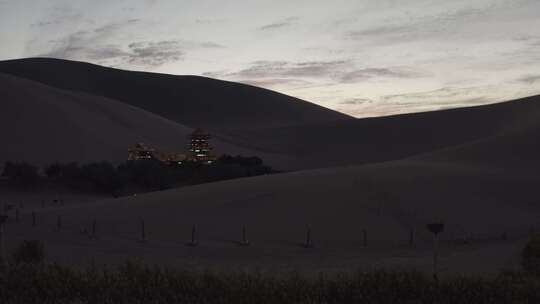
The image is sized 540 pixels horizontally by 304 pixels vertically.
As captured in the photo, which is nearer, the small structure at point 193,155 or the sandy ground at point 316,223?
the sandy ground at point 316,223

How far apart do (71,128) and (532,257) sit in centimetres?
6231

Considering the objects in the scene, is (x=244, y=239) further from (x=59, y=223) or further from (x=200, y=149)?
(x=200, y=149)

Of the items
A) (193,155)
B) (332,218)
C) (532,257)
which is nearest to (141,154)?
(193,155)

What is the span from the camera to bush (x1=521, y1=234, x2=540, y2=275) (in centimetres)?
1150

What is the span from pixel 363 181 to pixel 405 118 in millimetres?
65967

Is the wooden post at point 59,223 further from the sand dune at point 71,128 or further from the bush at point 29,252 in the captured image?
the sand dune at point 71,128

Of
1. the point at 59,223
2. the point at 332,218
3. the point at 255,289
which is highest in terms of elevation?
the point at 332,218

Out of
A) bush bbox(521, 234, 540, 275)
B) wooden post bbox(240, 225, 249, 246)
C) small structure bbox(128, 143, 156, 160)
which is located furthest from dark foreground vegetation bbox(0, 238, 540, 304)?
small structure bbox(128, 143, 156, 160)

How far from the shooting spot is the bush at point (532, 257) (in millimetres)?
11498

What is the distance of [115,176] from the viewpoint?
1592 inches

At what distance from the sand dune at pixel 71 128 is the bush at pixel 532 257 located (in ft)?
165

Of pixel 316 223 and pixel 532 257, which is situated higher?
pixel 316 223

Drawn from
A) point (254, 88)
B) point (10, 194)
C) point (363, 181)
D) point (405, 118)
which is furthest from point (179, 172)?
point (254, 88)

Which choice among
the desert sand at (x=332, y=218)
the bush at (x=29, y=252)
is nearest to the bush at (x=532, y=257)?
the desert sand at (x=332, y=218)
